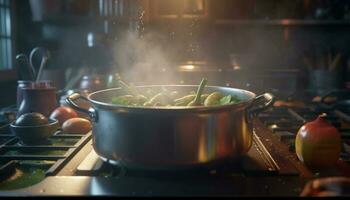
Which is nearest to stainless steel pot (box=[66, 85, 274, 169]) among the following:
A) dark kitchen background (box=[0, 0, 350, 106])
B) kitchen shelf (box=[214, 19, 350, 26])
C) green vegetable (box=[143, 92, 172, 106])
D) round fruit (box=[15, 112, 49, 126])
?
green vegetable (box=[143, 92, 172, 106])

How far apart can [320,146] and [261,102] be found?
0.18m

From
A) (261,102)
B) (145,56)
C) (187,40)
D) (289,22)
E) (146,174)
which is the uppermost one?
(289,22)

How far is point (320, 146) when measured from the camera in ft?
2.75

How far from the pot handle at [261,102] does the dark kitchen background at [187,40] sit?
5.30 feet

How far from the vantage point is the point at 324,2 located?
Answer: 3.05m

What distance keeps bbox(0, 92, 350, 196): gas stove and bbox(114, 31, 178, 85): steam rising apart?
59.6 inches

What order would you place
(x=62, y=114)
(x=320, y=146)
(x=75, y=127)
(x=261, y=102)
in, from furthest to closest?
(x=62, y=114) → (x=75, y=127) → (x=261, y=102) → (x=320, y=146)

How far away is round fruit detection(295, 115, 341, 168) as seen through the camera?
84 centimetres

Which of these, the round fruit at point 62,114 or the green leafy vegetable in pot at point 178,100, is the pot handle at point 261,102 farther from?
the round fruit at point 62,114

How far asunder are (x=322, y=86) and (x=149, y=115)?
7.31ft

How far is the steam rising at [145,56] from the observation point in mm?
2574

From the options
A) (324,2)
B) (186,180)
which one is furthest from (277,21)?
(186,180)

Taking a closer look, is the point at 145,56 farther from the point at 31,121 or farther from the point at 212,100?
the point at 212,100

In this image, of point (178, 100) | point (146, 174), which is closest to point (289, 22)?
point (178, 100)
